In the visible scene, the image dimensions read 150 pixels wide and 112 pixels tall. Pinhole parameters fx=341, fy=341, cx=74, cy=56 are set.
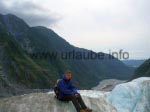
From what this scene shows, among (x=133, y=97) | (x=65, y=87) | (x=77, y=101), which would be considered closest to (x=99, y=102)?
(x=77, y=101)

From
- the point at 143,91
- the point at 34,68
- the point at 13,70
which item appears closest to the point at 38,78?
the point at 34,68

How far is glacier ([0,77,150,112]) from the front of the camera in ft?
56.0

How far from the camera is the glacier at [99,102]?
1708 centimetres

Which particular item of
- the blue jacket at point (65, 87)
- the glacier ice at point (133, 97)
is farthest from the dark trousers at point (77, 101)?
the glacier ice at point (133, 97)

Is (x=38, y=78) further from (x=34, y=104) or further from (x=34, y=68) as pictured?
(x=34, y=104)

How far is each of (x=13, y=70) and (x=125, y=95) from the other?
343 feet

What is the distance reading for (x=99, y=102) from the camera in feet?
62.8

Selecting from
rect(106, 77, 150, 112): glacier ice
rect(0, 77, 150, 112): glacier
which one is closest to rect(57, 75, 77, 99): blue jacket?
rect(0, 77, 150, 112): glacier

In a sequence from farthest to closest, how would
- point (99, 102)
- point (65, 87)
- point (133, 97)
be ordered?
1. point (133, 97)
2. point (99, 102)
3. point (65, 87)

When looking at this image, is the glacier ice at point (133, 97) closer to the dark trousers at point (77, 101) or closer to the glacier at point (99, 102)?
the glacier at point (99, 102)

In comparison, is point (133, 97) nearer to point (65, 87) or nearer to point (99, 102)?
point (99, 102)

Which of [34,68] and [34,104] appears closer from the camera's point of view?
[34,104]

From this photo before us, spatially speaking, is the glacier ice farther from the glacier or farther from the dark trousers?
the dark trousers

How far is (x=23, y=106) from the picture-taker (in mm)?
17125
